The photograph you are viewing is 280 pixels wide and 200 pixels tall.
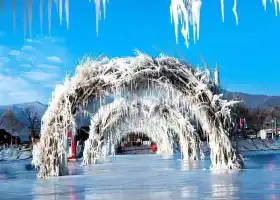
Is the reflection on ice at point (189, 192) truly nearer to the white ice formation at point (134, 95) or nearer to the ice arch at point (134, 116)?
the white ice formation at point (134, 95)

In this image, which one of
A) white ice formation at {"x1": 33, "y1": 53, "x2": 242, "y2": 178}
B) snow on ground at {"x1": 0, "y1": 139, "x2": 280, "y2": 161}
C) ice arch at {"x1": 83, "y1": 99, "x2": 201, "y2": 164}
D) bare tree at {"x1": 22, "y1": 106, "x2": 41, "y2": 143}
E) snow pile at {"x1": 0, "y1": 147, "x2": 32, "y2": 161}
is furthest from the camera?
bare tree at {"x1": 22, "y1": 106, "x2": 41, "y2": 143}

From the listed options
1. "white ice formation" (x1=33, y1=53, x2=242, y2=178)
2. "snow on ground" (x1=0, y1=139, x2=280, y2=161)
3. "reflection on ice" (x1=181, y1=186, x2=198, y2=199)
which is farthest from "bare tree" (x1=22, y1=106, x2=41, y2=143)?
"reflection on ice" (x1=181, y1=186, x2=198, y2=199)

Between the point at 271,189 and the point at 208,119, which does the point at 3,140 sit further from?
the point at 271,189

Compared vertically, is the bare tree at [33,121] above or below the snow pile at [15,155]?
above

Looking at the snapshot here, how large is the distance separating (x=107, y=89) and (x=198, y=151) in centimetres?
837

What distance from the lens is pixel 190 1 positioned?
335 centimetres

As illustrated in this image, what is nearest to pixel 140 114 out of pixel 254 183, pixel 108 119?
pixel 108 119

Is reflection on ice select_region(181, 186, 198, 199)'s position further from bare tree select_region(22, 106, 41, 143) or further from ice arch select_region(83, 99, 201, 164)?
bare tree select_region(22, 106, 41, 143)

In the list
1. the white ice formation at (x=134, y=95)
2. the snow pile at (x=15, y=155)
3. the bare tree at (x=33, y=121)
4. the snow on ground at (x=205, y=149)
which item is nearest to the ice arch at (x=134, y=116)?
the white ice formation at (x=134, y=95)

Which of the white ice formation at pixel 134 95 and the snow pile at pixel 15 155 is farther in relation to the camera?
the snow pile at pixel 15 155

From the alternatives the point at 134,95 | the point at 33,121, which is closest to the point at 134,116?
the point at 134,95

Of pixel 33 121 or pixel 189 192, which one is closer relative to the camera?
pixel 189 192

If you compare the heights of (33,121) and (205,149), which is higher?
(33,121)

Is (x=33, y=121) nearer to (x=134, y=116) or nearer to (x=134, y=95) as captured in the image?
(x=134, y=116)
